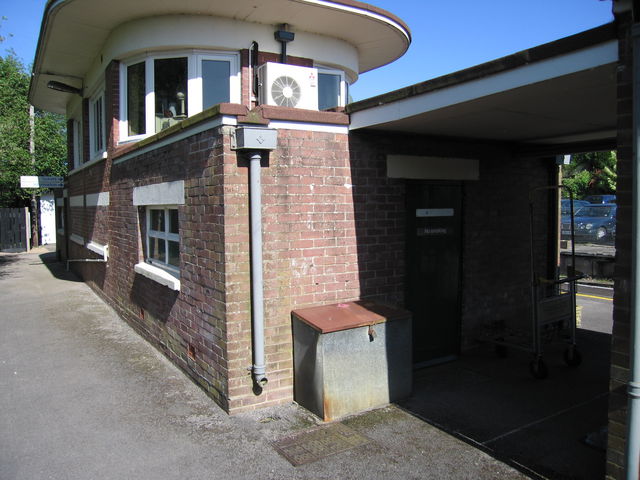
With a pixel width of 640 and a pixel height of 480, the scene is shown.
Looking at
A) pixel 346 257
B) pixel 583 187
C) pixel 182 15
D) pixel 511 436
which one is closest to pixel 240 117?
pixel 346 257

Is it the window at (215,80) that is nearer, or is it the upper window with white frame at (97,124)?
the window at (215,80)

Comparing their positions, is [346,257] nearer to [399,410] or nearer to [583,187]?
[399,410]

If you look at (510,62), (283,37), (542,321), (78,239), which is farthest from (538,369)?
(78,239)

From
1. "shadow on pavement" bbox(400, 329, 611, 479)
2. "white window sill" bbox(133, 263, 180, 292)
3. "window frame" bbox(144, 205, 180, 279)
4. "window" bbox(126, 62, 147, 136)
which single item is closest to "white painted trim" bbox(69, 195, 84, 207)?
"window" bbox(126, 62, 147, 136)

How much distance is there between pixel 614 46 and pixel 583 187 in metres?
30.9

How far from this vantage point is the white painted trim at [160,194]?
612cm

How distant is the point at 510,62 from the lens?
151 inches

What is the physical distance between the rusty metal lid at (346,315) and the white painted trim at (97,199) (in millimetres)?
6106

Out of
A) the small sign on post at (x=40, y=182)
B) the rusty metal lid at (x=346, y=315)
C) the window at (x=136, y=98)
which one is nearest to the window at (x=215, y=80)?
the window at (x=136, y=98)

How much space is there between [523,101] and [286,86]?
3806 mm

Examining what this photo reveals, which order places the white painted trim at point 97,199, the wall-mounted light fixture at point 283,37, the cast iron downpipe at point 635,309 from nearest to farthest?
the cast iron downpipe at point 635,309 → the wall-mounted light fixture at point 283,37 → the white painted trim at point 97,199

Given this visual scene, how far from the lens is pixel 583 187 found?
3088cm

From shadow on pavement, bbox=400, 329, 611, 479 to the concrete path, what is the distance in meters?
0.26

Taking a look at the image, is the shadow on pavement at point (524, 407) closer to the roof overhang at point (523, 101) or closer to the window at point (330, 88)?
the roof overhang at point (523, 101)
